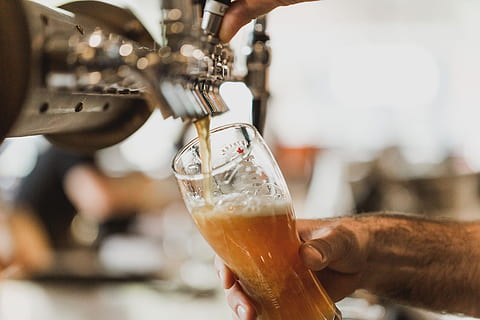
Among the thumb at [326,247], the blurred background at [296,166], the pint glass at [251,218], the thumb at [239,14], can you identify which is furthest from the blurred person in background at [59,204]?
the thumb at [239,14]

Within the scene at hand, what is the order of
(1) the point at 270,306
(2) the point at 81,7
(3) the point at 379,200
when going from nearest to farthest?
(2) the point at 81,7, (1) the point at 270,306, (3) the point at 379,200

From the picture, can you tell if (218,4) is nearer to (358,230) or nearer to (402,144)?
(358,230)

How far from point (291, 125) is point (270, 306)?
6238mm

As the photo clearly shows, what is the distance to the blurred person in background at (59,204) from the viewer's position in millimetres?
3369

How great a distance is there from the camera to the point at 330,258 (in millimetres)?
1136

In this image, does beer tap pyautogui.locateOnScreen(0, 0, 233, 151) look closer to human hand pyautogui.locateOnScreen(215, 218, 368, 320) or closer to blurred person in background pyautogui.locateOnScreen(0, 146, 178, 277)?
human hand pyautogui.locateOnScreen(215, 218, 368, 320)

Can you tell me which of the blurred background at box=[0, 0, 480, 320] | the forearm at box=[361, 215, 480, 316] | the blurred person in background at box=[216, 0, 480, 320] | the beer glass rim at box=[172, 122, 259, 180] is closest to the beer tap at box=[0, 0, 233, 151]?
the beer glass rim at box=[172, 122, 259, 180]

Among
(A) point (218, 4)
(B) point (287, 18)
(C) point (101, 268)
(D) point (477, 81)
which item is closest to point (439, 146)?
(D) point (477, 81)

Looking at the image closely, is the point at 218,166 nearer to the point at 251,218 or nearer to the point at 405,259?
the point at 251,218

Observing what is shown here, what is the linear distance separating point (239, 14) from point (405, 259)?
0.83m

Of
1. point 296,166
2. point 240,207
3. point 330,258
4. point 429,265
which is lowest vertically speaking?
point 296,166

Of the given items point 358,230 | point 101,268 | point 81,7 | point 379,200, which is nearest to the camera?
point 81,7

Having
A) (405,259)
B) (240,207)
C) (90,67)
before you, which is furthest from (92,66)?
(405,259)

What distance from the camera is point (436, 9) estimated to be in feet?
22.4
